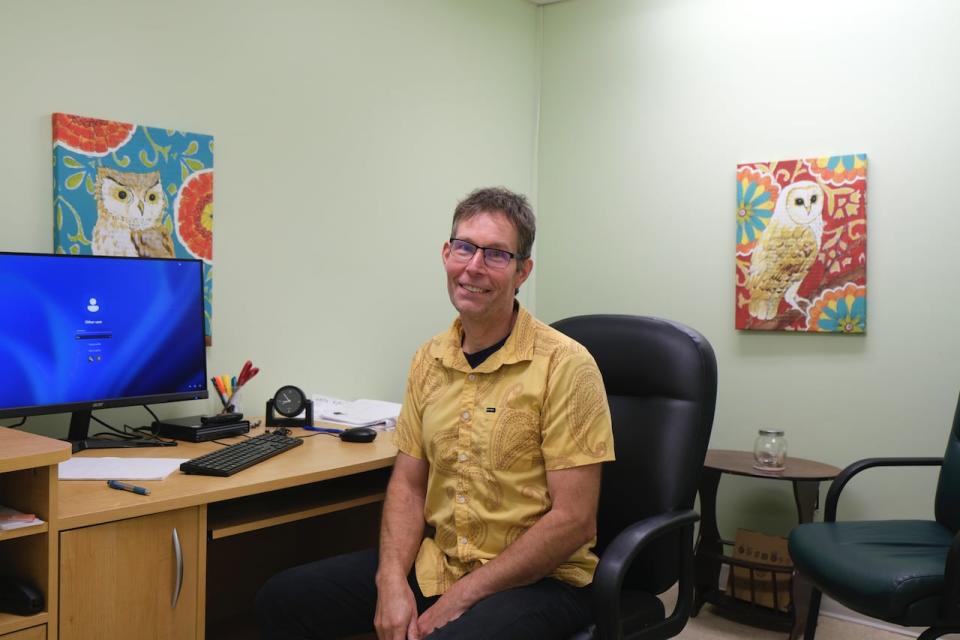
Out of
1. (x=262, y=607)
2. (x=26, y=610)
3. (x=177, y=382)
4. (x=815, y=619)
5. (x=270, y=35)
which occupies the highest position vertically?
(x=270, y=35)

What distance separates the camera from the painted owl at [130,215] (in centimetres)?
229

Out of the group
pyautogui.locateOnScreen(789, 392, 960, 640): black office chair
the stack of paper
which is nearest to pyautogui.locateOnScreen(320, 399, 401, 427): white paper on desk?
the stack of paper

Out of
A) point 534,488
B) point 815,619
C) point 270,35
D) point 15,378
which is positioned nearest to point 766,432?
point 815,619

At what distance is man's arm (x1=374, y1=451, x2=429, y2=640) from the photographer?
1679 millimetres

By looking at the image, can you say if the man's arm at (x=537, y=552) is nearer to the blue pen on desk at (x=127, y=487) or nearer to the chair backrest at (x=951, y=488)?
the blue pen on desk at (x=127, y=487)

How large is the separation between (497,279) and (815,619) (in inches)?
62.9

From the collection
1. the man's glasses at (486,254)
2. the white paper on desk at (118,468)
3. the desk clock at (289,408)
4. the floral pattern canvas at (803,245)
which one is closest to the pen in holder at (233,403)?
the desk clock at (289,408)

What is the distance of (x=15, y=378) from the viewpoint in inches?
76.4

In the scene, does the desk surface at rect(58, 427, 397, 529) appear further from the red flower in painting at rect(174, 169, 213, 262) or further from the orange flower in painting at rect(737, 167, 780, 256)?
the orange flower in painting at rect(737, 167, 780, 256)

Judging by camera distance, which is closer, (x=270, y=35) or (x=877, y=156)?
Result: (x=270, y=35)

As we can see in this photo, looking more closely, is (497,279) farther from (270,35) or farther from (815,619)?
(815,619)

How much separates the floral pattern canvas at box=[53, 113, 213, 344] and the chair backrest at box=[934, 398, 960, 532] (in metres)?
2.22

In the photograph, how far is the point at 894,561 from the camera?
81.5 inches

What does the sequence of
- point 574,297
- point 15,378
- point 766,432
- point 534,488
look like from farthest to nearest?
point 574,297 < point 766,432 < point 15,378 < point 534,488
